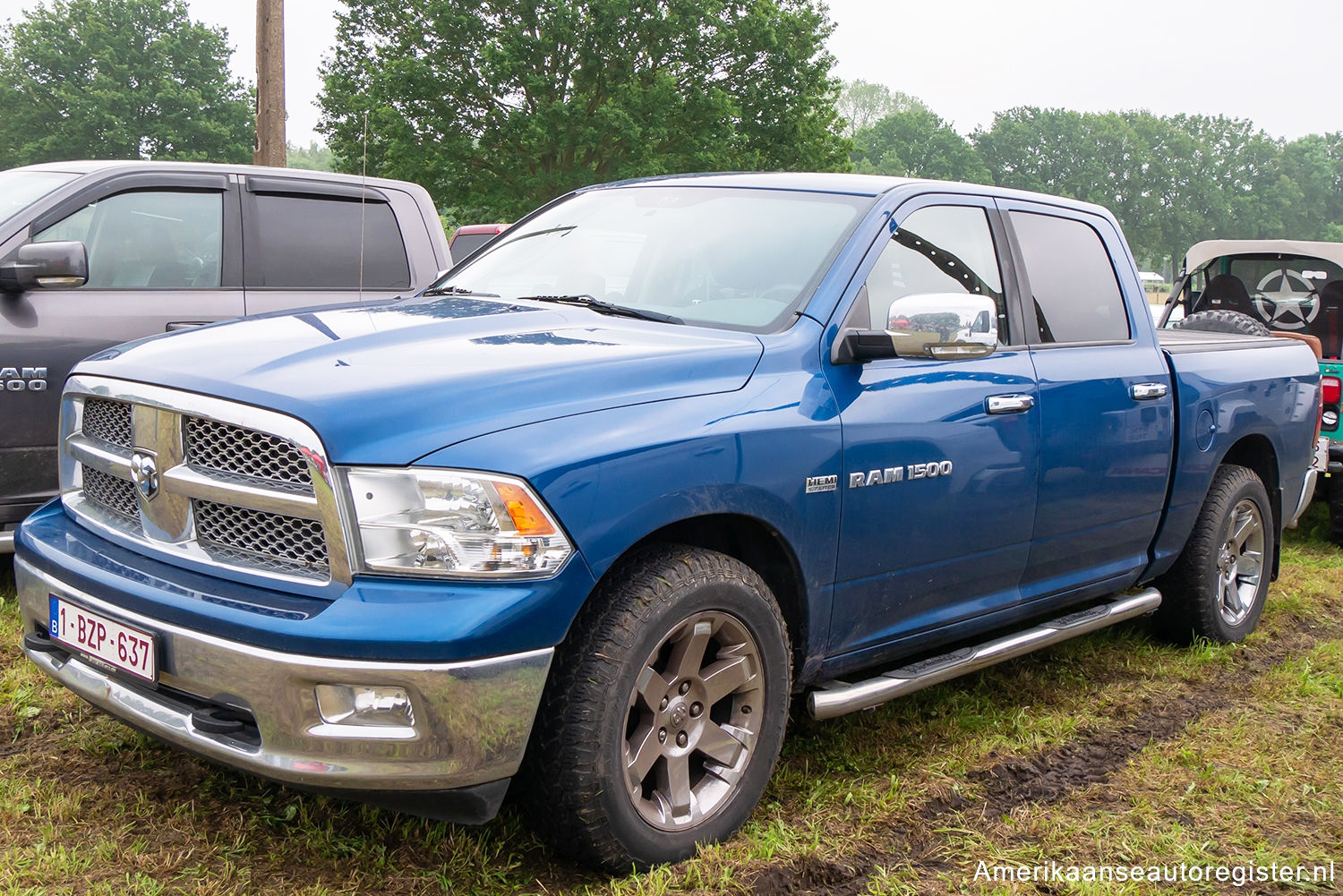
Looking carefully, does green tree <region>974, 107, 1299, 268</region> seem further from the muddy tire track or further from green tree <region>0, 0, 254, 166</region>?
the muddy tire track

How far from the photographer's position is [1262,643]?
5.40m

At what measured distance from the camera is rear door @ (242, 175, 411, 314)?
19.0ft

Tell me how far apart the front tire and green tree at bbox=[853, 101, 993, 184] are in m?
94.6

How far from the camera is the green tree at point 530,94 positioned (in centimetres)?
2888

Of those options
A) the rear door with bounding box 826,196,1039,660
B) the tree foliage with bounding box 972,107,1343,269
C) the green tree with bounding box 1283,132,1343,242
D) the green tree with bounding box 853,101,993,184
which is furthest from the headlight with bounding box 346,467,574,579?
the green tree with bounding box 1283,132,1343,242

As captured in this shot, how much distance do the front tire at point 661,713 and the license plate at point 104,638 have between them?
2.89 ft

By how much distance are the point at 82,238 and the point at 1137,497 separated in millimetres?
4631

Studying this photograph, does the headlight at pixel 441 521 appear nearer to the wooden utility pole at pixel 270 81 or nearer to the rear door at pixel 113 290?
the rear door at pixel 113 290

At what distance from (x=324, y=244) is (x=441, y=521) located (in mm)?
4015

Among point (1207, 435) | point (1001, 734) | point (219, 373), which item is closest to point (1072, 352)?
point (1207, 435)

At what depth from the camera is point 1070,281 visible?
14.4ft

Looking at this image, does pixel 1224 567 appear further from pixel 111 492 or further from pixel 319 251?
pixel 319 251

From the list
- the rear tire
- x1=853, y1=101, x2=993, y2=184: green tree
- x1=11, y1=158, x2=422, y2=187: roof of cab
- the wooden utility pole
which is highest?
x1=853, y1=101, x2=993, y2=184: green tree

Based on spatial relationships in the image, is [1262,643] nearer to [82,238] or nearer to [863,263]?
[863,263]
